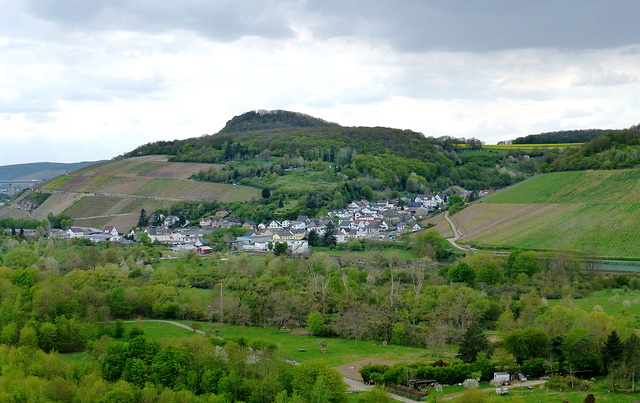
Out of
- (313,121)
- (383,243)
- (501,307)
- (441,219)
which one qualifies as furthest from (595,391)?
(313,121)

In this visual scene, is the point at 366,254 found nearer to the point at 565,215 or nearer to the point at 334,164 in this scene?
the point at 565,215

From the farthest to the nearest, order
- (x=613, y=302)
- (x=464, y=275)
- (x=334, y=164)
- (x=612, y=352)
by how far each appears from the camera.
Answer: (x=334, y=164) → (x=464, y=275) → (x=613, y=302) → (x=612, y=352)

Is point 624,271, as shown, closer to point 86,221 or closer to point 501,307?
point 501,307

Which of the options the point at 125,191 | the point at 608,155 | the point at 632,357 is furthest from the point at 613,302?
the point at 125,191

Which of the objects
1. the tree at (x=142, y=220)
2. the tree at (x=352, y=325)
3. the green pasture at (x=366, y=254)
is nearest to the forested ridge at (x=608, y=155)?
the green pasture at (x=366, y=254)

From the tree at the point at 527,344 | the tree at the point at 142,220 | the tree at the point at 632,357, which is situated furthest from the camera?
the tree at the point at 142,220

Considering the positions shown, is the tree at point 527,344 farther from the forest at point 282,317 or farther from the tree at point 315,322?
the tree at point 315,322
